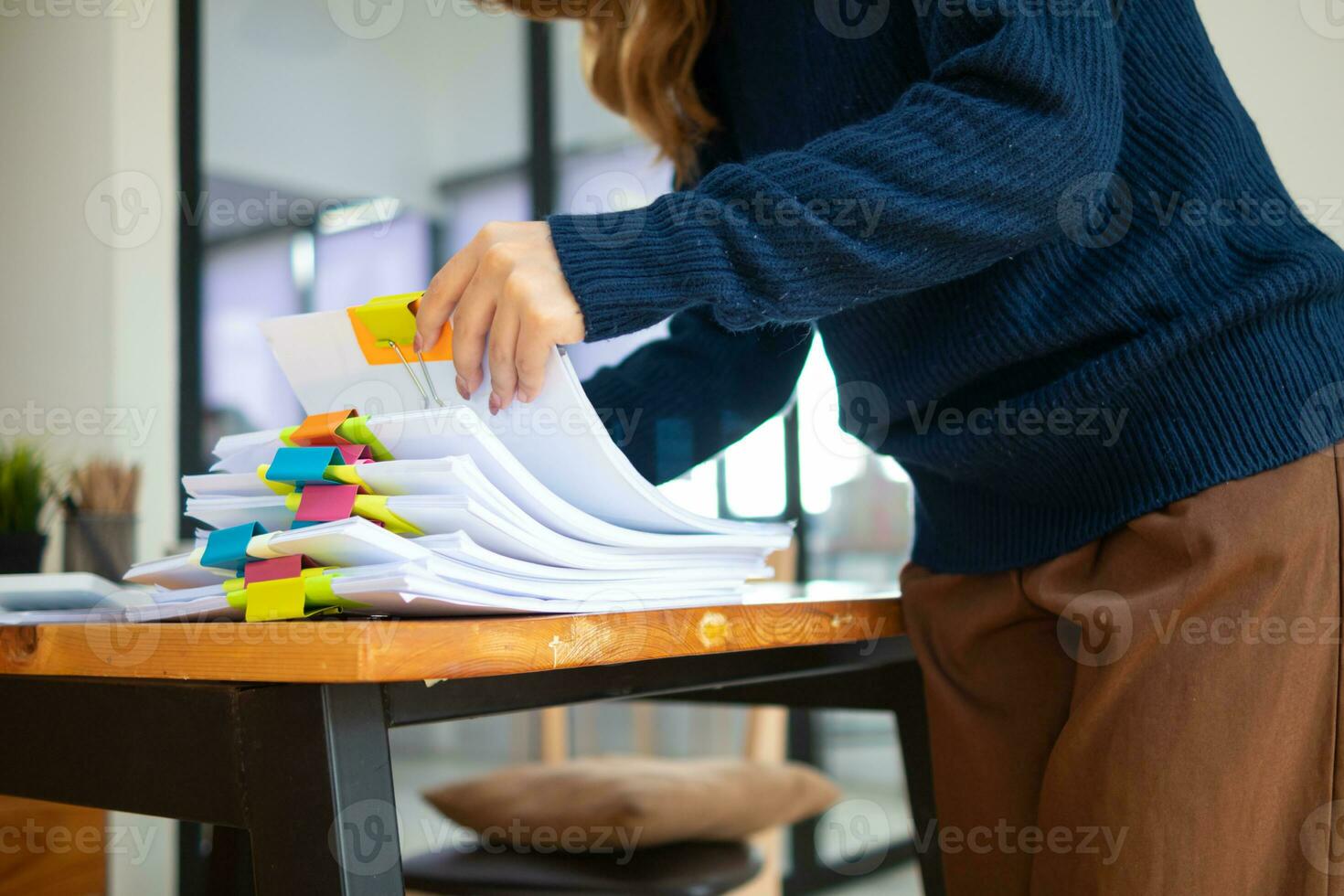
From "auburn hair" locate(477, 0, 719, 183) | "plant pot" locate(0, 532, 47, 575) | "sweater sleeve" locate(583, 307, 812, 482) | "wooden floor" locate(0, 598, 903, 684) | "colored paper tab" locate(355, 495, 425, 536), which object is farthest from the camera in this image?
"plant pot" locate(0, 532, 47, 575)

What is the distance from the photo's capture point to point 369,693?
0.45 m

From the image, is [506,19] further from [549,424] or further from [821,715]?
[549,424]

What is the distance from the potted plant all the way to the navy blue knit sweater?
0.78m

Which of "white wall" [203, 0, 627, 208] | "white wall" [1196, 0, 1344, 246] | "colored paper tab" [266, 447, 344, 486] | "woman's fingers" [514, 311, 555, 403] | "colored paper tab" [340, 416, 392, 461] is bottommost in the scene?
"colored paper tab" [266, 447, 344, 486]

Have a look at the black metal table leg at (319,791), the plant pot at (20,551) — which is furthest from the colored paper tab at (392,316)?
the plant pot at (20,551)

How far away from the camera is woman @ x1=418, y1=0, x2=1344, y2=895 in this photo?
0.58 m

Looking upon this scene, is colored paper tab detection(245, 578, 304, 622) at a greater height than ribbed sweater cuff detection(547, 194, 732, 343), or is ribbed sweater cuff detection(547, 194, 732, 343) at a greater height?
ribbed sweater cuff detection(547, 194, 732, 343)

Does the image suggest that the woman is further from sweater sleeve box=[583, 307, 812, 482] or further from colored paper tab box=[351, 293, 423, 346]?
sweater sleeve box=[583, 307, 812, 482]

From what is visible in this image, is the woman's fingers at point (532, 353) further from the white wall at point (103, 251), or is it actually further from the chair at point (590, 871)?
the white wall at point (103, 251)

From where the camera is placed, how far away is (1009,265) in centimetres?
72

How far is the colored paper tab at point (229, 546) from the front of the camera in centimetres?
54

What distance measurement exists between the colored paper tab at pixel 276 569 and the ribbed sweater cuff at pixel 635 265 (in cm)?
18

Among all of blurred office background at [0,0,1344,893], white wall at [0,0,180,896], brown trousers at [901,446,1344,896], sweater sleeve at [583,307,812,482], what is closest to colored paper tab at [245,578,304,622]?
sweater sleeve at [583,307,812,482]

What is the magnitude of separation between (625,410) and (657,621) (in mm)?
337
